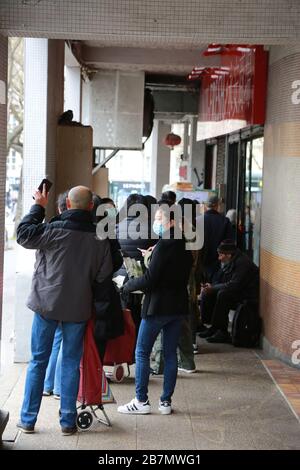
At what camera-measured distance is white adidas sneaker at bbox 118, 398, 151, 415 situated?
541 centimetres

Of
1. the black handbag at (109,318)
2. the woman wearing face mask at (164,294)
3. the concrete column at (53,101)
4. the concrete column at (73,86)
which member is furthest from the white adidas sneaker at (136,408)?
the concrete column at (73,86)

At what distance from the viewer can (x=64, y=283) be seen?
4.68m

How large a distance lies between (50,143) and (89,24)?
8.08ft

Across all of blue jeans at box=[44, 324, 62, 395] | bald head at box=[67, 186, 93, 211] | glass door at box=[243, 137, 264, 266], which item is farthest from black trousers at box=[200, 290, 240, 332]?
bald head at box=[67, 186, 93, 211]

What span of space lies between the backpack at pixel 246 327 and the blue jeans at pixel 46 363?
3.41 m

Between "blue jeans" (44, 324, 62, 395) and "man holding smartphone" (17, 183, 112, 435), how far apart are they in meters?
0.70

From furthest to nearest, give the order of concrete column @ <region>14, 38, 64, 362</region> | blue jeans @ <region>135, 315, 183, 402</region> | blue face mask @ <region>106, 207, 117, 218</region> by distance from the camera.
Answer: concrete column @ <region>14, 38, 64, 362</region> < blue face mask @ <region>106, 207, 117, 218</region> < blue jeans @ <region>135, 315, 183, 402</region>

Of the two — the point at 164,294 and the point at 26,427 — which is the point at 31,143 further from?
the point at 26,427

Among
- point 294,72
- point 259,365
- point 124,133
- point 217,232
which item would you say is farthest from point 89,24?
point 124,133

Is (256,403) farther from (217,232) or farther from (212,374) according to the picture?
(217,232)

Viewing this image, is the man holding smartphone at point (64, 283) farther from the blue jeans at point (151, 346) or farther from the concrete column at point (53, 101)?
the concrete column at point (53, 101)

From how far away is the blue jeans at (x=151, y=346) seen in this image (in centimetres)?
525

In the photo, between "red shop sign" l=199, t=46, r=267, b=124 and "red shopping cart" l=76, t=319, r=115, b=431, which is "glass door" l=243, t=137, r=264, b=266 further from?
"red shopping cart" l=76, t=319, r=115, b=431
